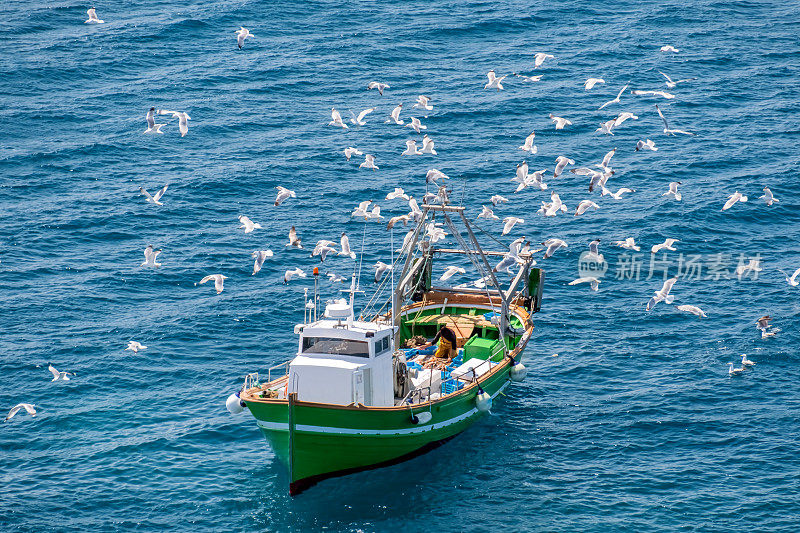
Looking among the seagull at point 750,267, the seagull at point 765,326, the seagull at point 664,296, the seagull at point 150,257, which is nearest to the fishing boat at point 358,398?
the seagull at point 664,296

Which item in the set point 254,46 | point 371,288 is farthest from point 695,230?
point 254,46

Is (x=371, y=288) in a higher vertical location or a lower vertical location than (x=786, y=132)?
→ lower

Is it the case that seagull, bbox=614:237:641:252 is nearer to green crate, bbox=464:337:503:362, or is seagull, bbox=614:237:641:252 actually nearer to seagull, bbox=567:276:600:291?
seagull, bbox=567:276:600:291

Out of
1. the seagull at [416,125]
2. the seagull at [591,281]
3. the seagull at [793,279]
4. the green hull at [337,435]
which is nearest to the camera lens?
the green hull at [337,435]

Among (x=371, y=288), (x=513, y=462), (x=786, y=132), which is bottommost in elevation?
(x=513, y=462)

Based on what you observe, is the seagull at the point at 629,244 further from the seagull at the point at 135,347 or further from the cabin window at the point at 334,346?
the seagull at the point at 135,347

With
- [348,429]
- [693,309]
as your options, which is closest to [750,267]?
[693,309]

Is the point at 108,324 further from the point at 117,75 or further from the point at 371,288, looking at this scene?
the point at 117,75
